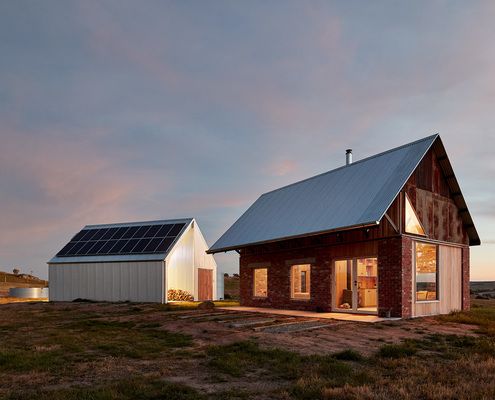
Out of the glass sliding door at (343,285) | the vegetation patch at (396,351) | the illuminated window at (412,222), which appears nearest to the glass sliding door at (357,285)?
the glass sliding door at (343,285)

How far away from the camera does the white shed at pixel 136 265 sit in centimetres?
3030

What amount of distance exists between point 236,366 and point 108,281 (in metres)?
24.7

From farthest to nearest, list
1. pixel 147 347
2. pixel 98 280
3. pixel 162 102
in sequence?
1. pixel 98 280
2. pixel 162 102
3. pixel 147 347

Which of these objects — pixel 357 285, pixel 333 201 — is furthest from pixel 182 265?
pixel 357 285

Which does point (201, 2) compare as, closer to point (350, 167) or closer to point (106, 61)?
point (106, 61)

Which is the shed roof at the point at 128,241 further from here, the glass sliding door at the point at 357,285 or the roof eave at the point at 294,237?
the glass sliding door at the point at 357,285

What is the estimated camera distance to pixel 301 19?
16000mm

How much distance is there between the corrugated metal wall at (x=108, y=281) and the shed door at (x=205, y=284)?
4.74 meters

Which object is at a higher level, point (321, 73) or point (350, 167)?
point (321, 73)

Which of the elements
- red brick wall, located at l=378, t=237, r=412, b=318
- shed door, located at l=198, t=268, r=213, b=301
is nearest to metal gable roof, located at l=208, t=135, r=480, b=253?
red brick wall, located at l=378, t=237, r=412, b=318

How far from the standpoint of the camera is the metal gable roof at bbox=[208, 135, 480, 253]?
58.7 feet

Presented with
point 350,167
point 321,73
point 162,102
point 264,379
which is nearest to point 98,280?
point 162,102

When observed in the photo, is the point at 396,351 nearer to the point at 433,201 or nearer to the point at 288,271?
the point at 433,201

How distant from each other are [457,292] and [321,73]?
36.5 ft
